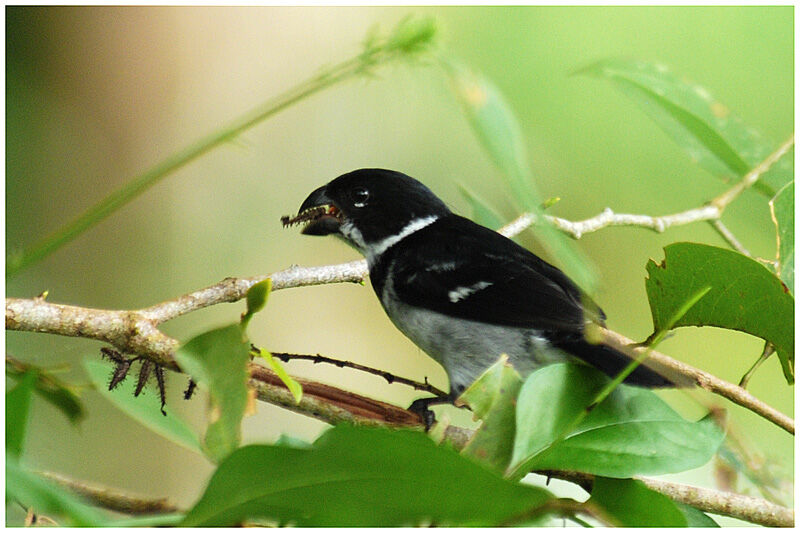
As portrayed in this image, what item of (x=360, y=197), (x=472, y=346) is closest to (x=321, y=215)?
(x=360, y=197)

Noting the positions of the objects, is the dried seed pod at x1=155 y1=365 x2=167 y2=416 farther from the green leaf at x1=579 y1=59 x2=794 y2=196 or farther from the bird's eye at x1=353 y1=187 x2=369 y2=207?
the bird's eye at x1=353 y1=187 x2=369 y2=207

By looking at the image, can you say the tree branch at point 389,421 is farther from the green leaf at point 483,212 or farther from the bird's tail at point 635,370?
the green leaf at point 483,212

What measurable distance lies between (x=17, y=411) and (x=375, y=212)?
118 centimetres

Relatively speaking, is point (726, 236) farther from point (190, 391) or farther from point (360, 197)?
point (190, 391)

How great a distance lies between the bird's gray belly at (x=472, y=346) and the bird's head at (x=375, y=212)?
0.26 meters

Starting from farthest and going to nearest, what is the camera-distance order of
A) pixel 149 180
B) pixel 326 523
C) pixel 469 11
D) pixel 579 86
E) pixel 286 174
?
pixel 286 174
pixel 579 86
pixel 469 11
pixel 149 180
pixel 326 523

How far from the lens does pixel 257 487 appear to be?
1.43 feet

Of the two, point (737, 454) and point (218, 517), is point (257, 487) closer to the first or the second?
point (218, 517)

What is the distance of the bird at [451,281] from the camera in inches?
49.8

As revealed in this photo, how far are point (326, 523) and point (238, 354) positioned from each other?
14cm

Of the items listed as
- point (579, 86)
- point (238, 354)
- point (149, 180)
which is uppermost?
point (579, 86)

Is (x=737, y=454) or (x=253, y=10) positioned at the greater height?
(x=253, y=10)

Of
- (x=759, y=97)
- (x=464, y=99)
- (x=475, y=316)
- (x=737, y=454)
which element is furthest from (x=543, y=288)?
(x=759, y=97)

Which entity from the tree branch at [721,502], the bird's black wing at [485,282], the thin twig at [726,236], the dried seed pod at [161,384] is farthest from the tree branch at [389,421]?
the thin twig at [726,236]
